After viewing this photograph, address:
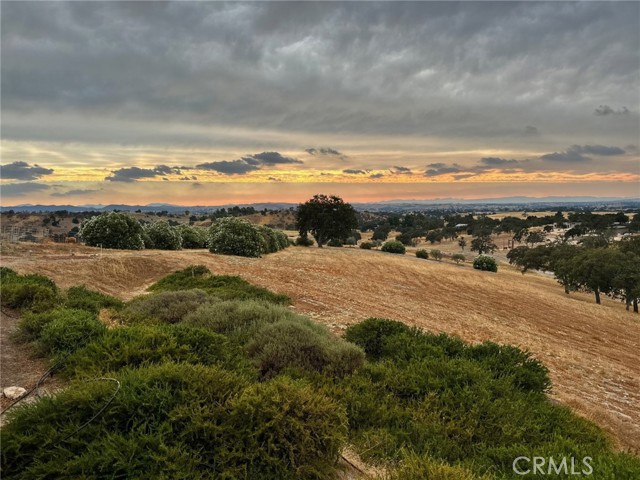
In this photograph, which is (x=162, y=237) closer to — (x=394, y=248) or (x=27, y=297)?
(x=27, y=297)

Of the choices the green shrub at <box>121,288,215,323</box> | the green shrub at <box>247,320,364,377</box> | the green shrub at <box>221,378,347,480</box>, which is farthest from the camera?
the green shrub at <box>121,288,215,323</box>

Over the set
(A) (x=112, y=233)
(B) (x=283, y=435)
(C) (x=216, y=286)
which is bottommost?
(C) (x=216, y=286)

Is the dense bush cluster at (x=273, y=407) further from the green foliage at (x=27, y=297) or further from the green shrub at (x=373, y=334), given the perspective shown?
the green foliage at (x=27, y=297)

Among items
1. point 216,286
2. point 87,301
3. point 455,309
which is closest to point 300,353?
point 87,301

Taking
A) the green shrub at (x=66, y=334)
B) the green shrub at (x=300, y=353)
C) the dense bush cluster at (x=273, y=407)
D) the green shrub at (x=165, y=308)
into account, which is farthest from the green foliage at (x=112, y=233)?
the green shrub at (x=300, y=353)

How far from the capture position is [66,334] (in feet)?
21.7

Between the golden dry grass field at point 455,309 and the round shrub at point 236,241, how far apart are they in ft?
16.1

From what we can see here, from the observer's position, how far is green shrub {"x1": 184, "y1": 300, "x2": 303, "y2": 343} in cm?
838

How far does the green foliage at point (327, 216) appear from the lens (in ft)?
154

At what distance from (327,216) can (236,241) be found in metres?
19.7

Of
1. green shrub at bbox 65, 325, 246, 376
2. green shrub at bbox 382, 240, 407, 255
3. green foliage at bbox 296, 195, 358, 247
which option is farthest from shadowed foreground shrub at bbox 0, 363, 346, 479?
green shrub at bbox 382, 240, 407, 255

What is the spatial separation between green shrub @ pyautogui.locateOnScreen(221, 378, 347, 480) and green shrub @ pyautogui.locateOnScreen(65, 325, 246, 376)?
66.6 inches

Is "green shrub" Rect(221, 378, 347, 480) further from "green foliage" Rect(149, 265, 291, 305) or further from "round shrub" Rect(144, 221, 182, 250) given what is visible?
"round shrub" Rect(144, 221, 182, 250)

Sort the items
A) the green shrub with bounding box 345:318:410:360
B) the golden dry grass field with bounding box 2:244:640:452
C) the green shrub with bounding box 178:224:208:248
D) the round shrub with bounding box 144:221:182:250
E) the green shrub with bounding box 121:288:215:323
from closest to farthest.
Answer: the green shrub with bounding box 345:318:410:360 < the green shrub with bounding box 121:288:215:323 < the golden dry grass field with bounding box 2:244:640:452 < the round shrub with bounding box 144:221:182:250 < the green shrub with bounding box 178:224:208:248
